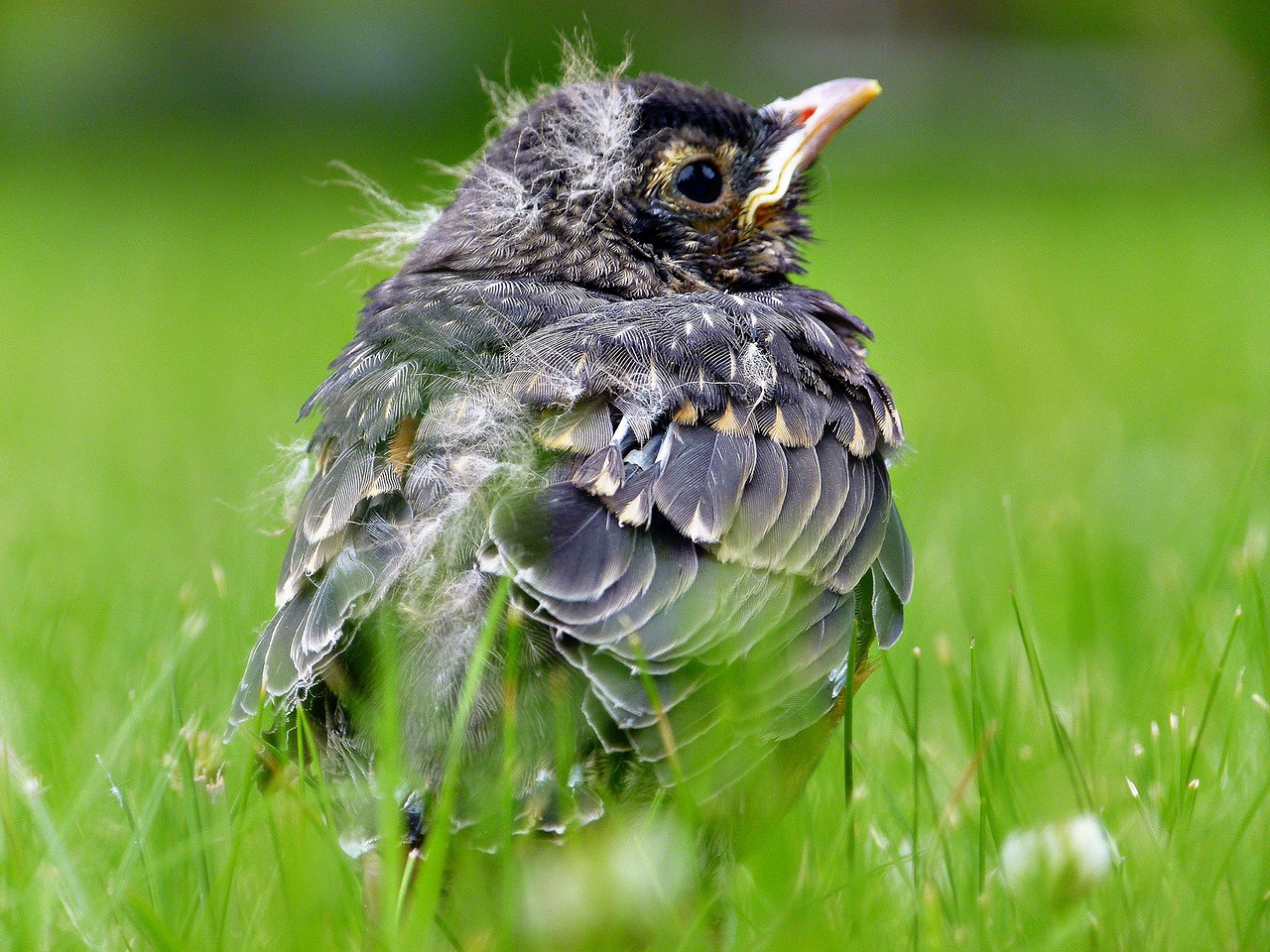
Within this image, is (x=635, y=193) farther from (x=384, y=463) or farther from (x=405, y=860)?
(x=405, y=860)

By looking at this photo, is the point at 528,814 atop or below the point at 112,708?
atop

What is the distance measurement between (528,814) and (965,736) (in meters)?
1.07

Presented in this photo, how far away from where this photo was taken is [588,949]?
202 centimetres

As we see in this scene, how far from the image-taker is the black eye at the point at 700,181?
111 inches

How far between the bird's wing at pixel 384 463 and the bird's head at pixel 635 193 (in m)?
0.29

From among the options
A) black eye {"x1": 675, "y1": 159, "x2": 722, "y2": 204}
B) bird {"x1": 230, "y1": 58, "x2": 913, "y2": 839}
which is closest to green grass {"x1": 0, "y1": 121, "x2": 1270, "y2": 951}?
bird {"x1": 230, "y1": 58, "x2": 913, "y2": 839}

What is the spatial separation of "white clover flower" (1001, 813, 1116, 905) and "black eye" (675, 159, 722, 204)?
4.69 ft

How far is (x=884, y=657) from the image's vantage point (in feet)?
7.80

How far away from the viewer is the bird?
1967 mm

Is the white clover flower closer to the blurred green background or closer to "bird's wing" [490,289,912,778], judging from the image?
the blurred green background

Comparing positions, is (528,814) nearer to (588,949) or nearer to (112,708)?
(588,949)

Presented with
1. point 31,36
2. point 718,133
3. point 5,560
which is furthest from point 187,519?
point 31,36

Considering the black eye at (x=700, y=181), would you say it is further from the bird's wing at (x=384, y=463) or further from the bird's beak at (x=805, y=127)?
the bird's wing at (x=384, y=463)

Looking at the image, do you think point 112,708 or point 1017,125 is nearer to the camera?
point 112,708
